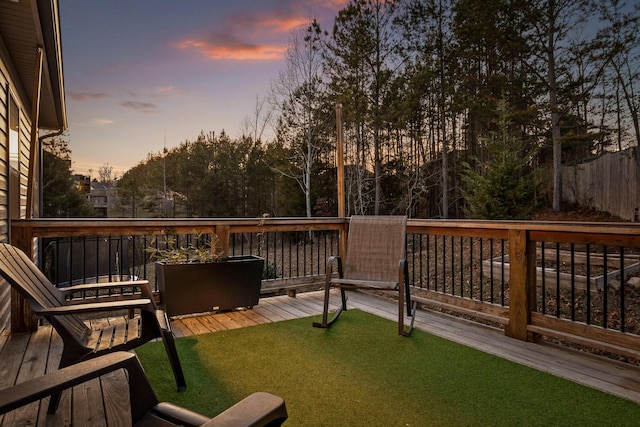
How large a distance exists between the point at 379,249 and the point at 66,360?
2499 mm

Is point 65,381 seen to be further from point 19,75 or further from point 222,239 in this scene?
point 19,75

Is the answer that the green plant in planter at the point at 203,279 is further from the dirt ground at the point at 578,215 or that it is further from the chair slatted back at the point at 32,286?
the dirt ground at the point at 578,215

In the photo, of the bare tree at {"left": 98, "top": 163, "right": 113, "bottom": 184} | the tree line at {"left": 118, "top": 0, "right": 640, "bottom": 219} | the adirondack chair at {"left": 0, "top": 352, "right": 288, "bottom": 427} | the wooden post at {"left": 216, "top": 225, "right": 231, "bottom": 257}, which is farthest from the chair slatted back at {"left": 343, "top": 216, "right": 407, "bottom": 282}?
the bare tree at {"left": 98, "top": 163, "right": 113, "bottom": 184}

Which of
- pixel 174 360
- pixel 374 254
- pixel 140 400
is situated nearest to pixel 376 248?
Result: pixel 374 254

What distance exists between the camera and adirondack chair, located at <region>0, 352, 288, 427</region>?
2.49 feet

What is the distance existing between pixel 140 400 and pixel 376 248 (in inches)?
107

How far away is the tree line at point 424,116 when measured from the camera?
710 cm

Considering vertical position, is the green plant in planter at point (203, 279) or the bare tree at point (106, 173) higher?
the bare tree at point (106, 173)

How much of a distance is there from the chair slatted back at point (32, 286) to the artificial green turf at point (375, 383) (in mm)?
578

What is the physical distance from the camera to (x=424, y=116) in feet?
33.1

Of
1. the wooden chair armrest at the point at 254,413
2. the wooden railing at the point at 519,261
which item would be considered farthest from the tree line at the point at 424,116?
the wooden chair armrest at the point at 254,413

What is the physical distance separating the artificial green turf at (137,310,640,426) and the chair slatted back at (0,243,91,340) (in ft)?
1.90

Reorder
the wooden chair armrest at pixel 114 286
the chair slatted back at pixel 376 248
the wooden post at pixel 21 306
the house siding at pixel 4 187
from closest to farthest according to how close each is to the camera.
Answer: the wooden chair armrest at pixel 114 286 → the wooden post at pixel 21 306 → the house siding at pixel 4 187 → the chair slatted back at pixel 376 248

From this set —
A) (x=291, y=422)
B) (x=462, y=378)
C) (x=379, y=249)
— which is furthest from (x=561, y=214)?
(x=291, y=422)
